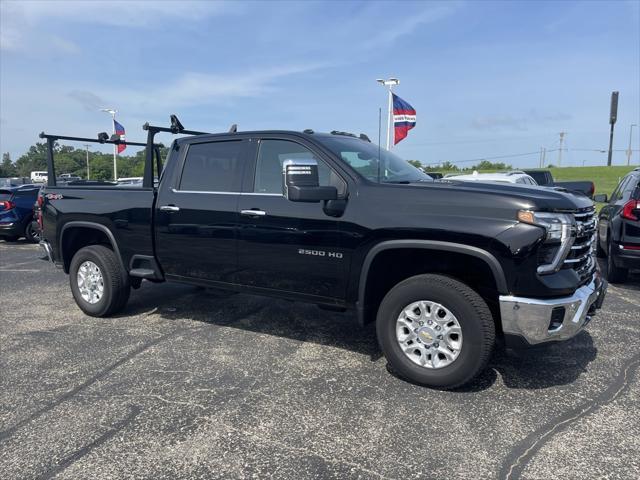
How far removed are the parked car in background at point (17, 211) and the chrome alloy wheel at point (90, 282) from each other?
Answer: 715 centimetres

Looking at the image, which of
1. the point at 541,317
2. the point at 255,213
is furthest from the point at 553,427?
the point at 255,213

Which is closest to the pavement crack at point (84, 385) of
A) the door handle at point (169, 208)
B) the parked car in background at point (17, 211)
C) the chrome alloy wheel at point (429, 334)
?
the door handle at point (169, 208)

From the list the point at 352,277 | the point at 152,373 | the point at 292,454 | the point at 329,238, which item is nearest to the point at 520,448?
the point at 292,454

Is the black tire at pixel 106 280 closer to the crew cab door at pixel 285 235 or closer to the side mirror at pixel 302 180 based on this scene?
the crew cab door at pixel 285 235

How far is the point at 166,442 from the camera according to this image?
2.99 m

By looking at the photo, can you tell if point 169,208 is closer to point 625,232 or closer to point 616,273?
point 625,232

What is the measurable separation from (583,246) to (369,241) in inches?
60.6

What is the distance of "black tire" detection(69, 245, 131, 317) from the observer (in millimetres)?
5363

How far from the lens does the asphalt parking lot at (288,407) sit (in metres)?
2.77

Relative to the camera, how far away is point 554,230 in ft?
10.8

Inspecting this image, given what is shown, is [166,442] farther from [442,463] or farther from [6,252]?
[6,252]

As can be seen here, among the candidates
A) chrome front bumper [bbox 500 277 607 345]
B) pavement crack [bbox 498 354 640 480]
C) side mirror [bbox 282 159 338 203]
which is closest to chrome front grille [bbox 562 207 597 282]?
chrome front bumper [bbox 500 277 607 345]

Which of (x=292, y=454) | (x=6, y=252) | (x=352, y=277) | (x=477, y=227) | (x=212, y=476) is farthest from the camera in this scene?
A: (x=6, y=252)

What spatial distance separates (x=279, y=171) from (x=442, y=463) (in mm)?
2685
